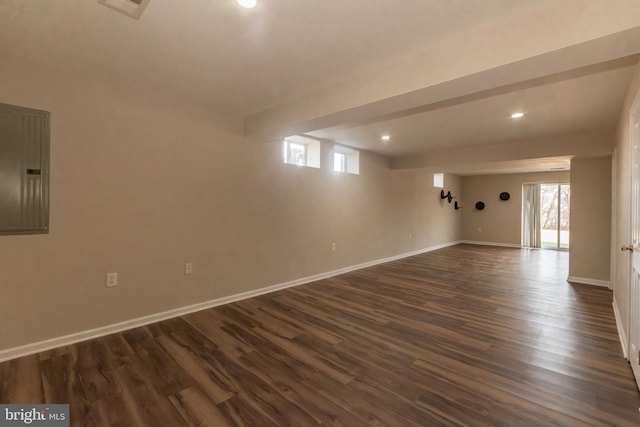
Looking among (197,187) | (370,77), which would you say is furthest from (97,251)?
(370,77)

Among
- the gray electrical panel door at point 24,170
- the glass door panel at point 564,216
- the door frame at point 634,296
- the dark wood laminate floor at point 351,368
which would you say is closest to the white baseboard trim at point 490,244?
the glass door panel at point 564,216

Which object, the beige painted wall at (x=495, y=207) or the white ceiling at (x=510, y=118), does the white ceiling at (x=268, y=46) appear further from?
the beige painted wall at (x=495, y=207)

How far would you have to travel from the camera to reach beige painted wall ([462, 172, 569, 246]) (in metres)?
8.54

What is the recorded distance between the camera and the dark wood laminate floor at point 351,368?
168cm

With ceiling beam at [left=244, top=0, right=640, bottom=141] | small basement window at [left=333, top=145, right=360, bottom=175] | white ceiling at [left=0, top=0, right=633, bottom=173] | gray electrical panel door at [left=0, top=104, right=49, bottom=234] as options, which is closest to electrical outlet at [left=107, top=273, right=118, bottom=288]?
gray electrical panel door at [left=0, top=104, right=49, bottom=234]

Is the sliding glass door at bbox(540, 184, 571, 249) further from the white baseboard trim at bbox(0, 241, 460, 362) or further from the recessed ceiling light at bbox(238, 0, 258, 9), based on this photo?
the recessed ceiling light at bbox(238, 0, 258, 9)

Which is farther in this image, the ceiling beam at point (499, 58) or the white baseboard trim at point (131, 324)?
the white baseboard trim at point (131, 324)

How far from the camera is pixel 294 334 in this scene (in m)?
2.71

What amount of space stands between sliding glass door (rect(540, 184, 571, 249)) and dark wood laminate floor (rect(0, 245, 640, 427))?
5630 mm

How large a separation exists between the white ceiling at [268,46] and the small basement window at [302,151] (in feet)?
3.92

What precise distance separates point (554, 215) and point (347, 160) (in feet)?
23.1

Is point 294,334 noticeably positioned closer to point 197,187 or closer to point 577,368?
point 197,187

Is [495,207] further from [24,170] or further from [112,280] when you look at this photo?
[24,170]

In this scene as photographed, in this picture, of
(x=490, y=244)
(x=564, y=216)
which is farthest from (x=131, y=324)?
(x=564, y=216)
